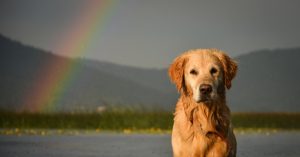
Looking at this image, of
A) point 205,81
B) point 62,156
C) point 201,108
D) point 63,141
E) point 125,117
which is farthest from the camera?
point 125,117

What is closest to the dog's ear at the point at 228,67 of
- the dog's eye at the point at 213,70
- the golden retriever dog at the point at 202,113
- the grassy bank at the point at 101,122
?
the golden retriever dog at the point at 202,113

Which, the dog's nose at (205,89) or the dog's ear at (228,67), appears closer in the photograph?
the dog's nose at (205,89)

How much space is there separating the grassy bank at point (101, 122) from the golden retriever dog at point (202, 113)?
1724 cm

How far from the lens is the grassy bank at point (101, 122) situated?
25656 millimetres

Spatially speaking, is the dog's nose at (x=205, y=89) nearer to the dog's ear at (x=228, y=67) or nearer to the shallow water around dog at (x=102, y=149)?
the dog's ear at (x=228, y=67)

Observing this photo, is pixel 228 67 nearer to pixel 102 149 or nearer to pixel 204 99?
pixel 204 99

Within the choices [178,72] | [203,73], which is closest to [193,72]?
[203,73]

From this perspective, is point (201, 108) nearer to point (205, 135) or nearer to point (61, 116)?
point (205, 135)

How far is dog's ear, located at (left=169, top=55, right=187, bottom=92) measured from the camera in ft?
24.4

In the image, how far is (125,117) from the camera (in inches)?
1027

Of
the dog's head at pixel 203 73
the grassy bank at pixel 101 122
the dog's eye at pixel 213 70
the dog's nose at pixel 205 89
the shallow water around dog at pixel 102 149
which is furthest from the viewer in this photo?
the grassy bank at pixel 101 122

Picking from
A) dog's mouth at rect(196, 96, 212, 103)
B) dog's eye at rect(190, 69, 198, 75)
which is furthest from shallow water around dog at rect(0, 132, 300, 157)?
dog's mouth at rect(196, 96, 212, 103)

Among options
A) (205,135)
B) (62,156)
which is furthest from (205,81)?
(62,156)

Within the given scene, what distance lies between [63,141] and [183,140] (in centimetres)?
1167
